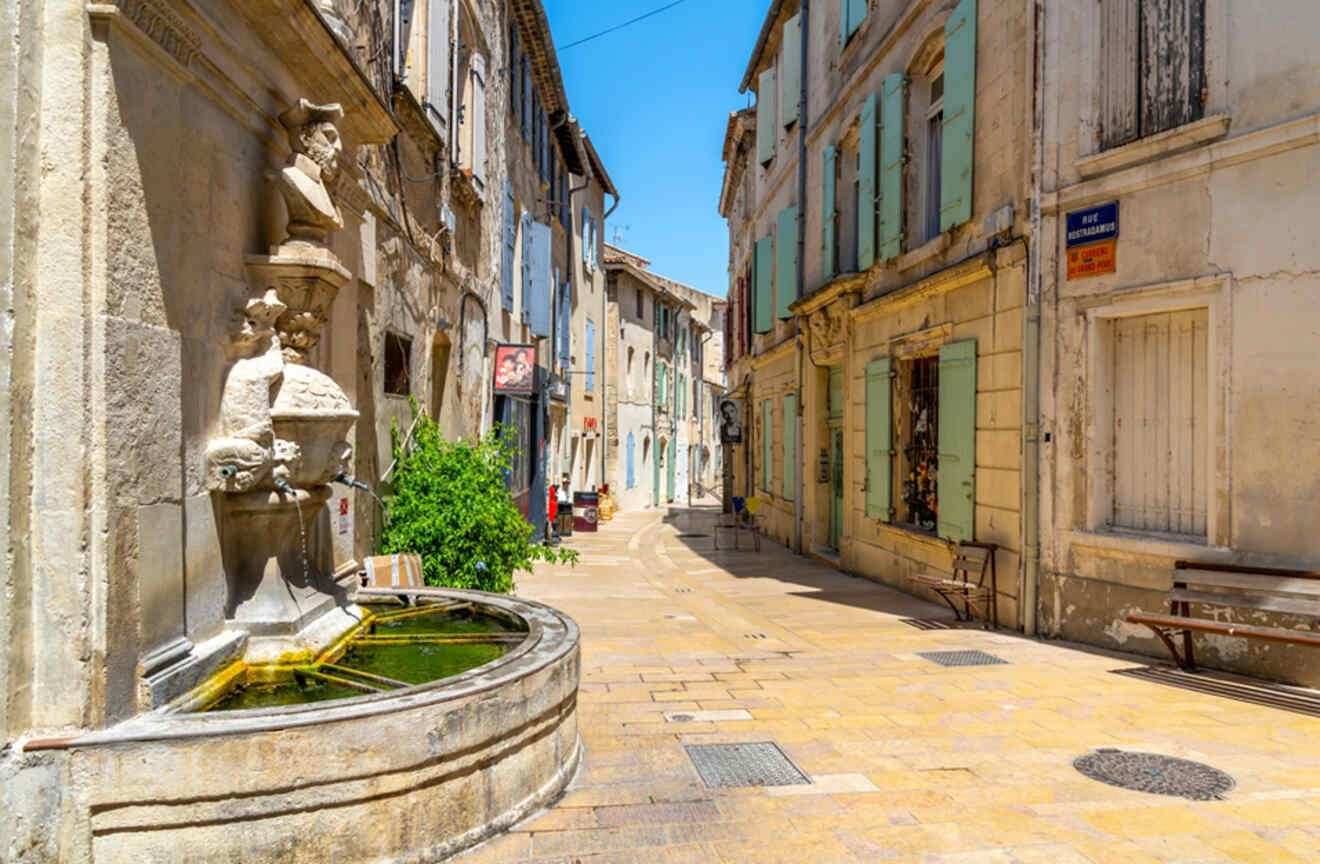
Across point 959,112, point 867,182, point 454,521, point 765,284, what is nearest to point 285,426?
point 454,521

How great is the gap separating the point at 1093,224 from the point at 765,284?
10.4 m

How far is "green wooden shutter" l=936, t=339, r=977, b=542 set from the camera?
28.4 feet

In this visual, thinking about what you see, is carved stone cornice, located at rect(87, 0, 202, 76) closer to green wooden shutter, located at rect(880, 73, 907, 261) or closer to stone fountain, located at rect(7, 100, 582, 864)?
stone fountain, located at rect(7, 100, 582, 864)

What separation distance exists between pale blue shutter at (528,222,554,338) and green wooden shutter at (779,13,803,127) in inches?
183

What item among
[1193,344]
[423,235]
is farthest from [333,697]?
[1193,344]

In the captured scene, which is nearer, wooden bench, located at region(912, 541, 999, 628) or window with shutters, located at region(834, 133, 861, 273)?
wooden bench, located at region(912, 541, 999, 628)

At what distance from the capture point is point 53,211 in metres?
3.00

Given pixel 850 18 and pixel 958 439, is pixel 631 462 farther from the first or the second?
pixel 958 439

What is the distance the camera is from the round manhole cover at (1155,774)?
4.15 metres

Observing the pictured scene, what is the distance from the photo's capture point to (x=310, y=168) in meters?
4.45

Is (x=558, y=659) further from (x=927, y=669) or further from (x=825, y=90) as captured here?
(x=825, y=90)

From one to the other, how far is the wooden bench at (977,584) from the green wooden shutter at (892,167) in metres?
3.85

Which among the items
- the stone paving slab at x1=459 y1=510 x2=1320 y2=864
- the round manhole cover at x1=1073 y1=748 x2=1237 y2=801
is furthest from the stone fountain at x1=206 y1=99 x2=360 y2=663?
the round manhole cover at x1=1073 y1=748 x2=1237 y2=801

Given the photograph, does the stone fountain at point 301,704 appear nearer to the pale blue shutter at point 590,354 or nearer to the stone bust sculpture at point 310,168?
the stone bust sculpture at point 310,168
